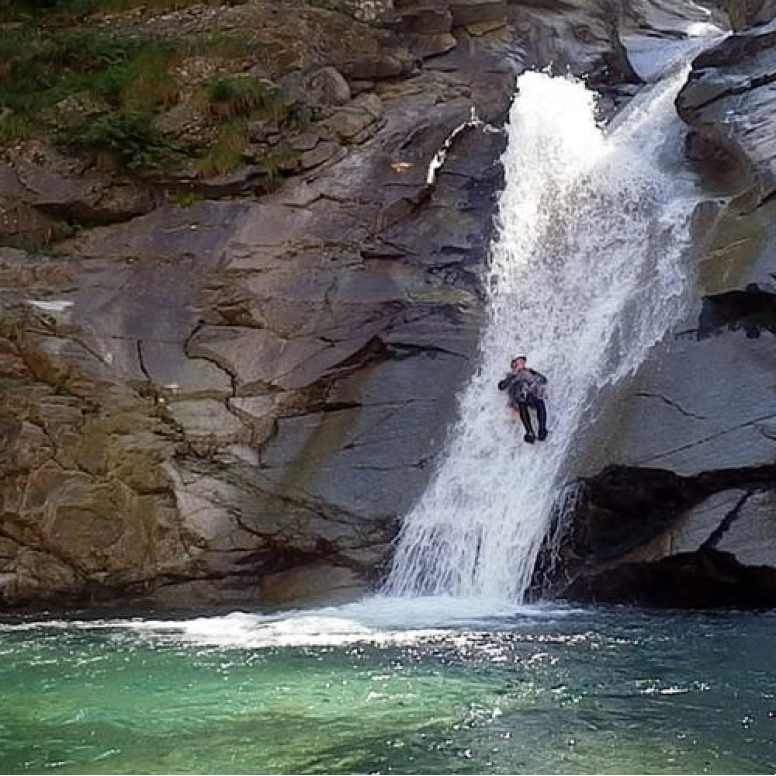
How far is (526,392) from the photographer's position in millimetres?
15320

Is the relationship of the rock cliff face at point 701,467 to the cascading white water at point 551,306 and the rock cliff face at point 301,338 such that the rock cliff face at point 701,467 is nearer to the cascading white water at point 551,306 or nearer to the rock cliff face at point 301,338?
the rock cliff face at point 301,338

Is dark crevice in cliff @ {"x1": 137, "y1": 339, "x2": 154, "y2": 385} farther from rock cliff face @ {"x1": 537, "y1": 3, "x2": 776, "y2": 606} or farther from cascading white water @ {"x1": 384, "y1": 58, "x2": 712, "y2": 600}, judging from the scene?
rock cliff face @ {"x1": 537, "y1": 3, "x2": 776, "y2": 606}

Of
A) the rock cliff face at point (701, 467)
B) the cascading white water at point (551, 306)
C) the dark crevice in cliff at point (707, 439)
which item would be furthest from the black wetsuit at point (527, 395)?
the dark crevice in cliff at point (707, 439)

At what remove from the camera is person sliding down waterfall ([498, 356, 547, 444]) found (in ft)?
49.3

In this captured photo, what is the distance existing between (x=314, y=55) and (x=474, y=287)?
6.68 meters

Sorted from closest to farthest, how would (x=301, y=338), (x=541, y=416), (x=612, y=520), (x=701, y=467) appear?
(x=701, y=467), (x=612, y=520), (x=541, y=416), (x=301, y=338)

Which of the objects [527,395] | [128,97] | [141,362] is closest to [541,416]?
[527,395]

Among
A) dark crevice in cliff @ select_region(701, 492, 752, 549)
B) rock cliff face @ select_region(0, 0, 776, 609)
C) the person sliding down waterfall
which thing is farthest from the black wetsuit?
dark crevice in cliff @ select_region(701, 492, 752, 549)

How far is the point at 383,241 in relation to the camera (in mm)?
17891

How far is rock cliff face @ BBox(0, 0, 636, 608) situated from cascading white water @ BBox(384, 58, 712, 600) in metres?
0.45

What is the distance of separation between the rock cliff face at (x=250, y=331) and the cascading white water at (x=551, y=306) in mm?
446

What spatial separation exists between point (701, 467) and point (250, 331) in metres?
7.13

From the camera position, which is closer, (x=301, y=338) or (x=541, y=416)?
(x=541, y=416)

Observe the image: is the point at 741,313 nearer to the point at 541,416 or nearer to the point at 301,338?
the point at 541,416
